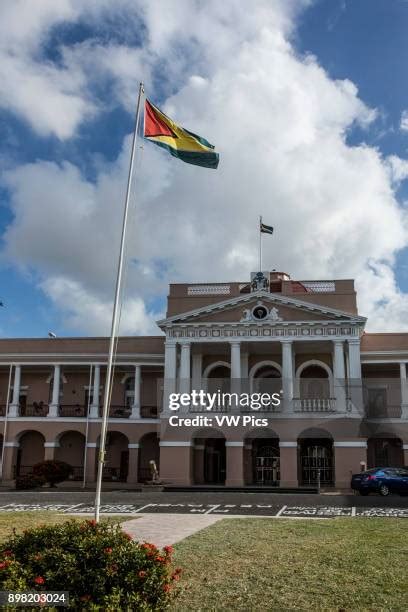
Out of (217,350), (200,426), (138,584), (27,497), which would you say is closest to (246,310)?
(217,350)

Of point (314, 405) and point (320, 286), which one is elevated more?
point (320, 286)

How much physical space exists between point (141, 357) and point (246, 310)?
7337 mm

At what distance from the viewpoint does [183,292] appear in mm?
35625

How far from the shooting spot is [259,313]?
33.6m

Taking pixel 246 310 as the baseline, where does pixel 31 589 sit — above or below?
below

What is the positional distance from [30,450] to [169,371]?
1169 centimetres

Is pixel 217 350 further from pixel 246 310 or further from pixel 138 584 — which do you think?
pixel 138 584

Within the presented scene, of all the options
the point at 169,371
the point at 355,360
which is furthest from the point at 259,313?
the point at 169,371

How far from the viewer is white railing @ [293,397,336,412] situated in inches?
1261

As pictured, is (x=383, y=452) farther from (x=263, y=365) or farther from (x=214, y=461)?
(x=214, y=461)

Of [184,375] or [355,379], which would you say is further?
[184,375]

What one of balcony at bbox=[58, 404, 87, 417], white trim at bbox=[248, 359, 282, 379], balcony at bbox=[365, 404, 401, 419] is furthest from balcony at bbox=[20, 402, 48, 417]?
balcony at bbox=[365, 404, 401, 419]

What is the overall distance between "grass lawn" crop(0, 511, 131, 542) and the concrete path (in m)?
0.51

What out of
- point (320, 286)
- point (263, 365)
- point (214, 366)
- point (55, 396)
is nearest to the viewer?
point (320, 286)
